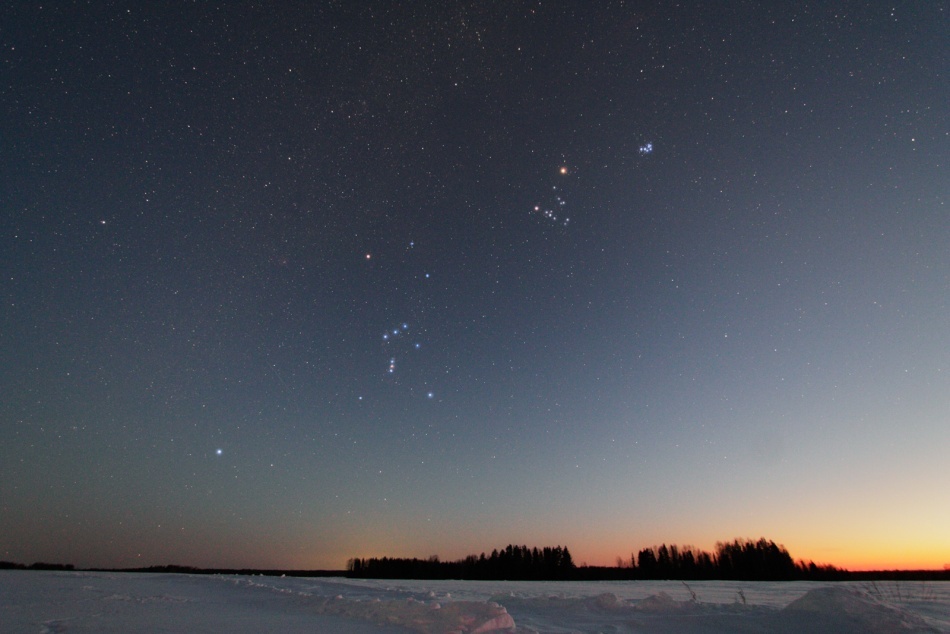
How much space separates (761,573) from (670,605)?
328 feet

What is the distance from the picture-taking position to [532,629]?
787 cm

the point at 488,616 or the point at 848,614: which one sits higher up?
the point at 848,614

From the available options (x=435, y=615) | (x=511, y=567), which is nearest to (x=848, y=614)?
(x=435, y=615)

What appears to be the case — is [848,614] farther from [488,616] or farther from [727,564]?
[727,564]

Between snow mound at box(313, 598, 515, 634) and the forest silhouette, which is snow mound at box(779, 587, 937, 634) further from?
the forest silhouette

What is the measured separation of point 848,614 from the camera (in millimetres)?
7176

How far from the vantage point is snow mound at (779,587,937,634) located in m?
6.80

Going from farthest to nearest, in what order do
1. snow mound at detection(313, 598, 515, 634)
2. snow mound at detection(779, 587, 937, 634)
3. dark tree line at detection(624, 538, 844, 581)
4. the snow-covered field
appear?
dark tree line at detection(624, 538, 844, 581) < snow mound at detection(313, 598, 515, 634) < the snow-covered field < snow mound at detection(779, 587, 937, 634)

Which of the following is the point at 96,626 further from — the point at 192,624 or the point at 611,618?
the point at 611,618

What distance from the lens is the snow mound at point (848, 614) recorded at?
6797 mm

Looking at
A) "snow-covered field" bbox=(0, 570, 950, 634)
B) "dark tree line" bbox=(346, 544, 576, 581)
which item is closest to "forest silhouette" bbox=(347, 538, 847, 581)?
"dark tree line" bbox=(346, 544, 576, 581)

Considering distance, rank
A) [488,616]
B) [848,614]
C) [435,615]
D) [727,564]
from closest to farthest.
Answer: [848,614] < [488,616] < [435,615] < [727,564]

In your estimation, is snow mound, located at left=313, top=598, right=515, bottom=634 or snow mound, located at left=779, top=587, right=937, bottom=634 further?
snow mound, located at left=313, top=598, right=515, bottom=634

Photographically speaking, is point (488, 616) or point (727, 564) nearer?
point (488, 616)
